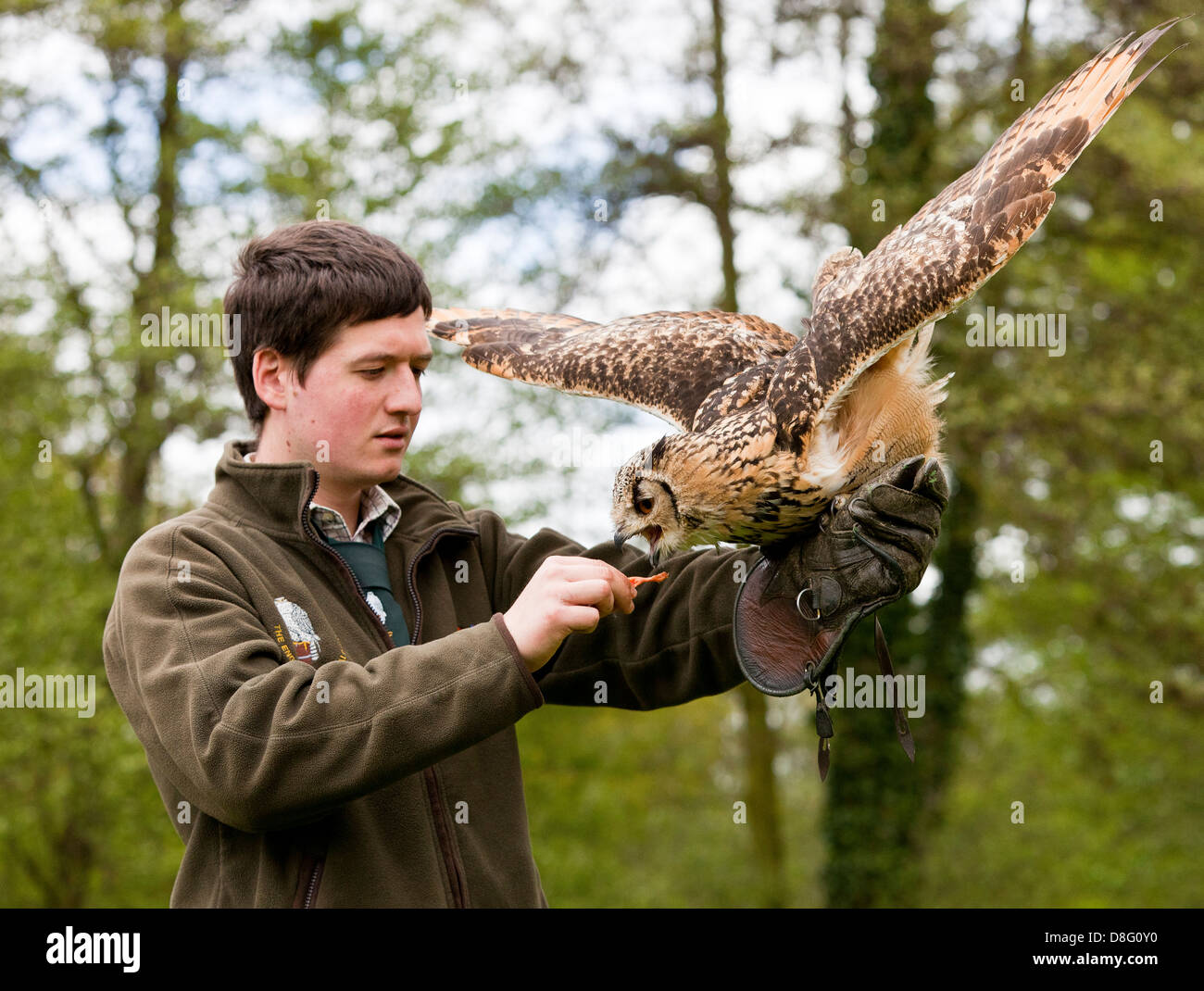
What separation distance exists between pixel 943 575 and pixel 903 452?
35.9 feet

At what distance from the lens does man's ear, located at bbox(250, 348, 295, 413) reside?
9.12 ft

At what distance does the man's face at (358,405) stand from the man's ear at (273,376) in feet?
0.13

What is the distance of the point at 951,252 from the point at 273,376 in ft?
5.71

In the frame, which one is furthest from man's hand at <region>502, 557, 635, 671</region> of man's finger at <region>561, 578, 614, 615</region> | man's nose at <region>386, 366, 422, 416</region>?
man's nose at <region>386, 366, 422, 416</region>

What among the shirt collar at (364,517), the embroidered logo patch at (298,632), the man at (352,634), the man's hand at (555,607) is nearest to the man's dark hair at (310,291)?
the man at (352,634)

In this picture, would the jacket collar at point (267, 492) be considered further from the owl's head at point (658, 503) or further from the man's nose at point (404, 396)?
the owl's head at point (658, 503)

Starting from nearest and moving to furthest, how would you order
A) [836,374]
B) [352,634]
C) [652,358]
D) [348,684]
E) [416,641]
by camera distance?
[348,684]
[352,634]
[416,641]
[836,374]
[652,358]

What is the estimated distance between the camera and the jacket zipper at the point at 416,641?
240cm

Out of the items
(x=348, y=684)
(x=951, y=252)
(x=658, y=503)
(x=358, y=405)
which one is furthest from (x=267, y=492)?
(x=951, y=252)

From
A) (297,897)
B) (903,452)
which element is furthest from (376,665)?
(903,452)

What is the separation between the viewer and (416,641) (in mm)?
2748

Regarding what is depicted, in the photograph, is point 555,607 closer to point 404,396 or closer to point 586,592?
point 586,592

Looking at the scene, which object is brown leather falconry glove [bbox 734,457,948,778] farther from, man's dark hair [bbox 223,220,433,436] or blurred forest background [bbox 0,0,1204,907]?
blurred forest background [bbox 0,0,1204,907]

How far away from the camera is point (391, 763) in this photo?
7.02 feet
